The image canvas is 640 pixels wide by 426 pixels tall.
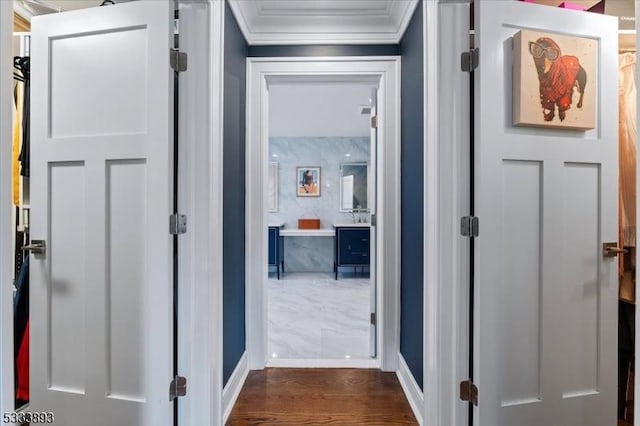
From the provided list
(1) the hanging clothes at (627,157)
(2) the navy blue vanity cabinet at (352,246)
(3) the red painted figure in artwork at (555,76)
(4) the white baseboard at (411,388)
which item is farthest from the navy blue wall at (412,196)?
(2) the navy blue vanity cabinet at (352,246)

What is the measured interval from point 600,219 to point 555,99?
60 centimetres

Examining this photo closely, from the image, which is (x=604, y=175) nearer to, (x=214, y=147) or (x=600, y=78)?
(x=600, y=78)

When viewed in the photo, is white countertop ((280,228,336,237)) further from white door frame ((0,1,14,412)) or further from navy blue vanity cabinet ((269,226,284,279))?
Answer: white door frame ((0,1,14,412))

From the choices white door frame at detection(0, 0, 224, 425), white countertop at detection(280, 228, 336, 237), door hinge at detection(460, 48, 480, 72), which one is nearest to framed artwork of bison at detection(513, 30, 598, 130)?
A: door hinge at detection(460, 48, 480, 72)

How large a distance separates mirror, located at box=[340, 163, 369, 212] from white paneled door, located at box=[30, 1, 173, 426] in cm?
476

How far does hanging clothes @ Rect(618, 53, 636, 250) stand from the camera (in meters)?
1.63

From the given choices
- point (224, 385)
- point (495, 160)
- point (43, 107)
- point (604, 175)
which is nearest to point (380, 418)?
point (224, 385)

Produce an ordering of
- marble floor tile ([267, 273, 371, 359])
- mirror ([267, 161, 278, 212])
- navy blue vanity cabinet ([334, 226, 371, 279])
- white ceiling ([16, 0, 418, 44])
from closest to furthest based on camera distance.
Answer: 1. white ceiling ([16, 0, 418, 44])
2. marble floor tile ([267, 273, 371, 359])
3. navy blue vanity cabinet ([334, 226, 371, 279])
4. mirror ([267, 161, 278, 212])

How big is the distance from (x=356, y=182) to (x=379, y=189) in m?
3.69

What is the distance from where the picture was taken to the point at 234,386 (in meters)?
1.95

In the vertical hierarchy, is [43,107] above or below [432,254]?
above

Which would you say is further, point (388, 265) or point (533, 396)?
point (388, 265)

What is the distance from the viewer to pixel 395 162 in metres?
2.26

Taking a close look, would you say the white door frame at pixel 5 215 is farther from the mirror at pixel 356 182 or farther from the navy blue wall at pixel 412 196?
the mirror at pixel 356 182
